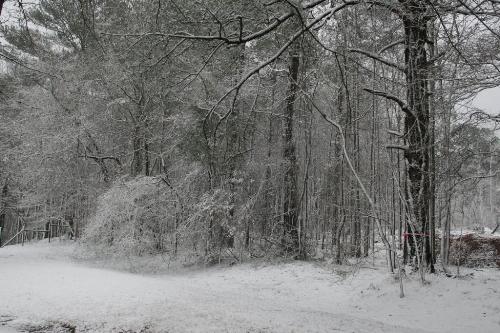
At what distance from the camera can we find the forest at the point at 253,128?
20.1 ft

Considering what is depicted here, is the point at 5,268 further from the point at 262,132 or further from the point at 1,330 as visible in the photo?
the point at 262,132

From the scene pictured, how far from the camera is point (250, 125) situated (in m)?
13.8

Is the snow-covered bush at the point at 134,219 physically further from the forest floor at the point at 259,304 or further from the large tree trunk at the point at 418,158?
the large tree trunk at the point at 418,158

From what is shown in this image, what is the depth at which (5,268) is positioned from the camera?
11.6 m

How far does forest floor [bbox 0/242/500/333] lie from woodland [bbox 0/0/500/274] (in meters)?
0.86

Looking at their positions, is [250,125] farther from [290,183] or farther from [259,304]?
[259,304]

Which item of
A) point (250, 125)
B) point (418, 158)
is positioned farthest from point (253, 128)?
point (418, 158)

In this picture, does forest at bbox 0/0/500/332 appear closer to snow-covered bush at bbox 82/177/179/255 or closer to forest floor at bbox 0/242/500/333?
snow-covered bush at bbox 82/177/179/255

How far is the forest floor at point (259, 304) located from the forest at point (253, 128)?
2.81 feet

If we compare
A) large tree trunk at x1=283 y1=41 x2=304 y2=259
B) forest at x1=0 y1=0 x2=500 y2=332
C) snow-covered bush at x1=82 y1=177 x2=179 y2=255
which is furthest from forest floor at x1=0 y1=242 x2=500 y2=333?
snow-covered bush at x1=82 y1=177 x2=179 y2=255

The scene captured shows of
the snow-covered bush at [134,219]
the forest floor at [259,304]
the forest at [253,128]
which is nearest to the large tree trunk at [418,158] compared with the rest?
the forest at [253,128]

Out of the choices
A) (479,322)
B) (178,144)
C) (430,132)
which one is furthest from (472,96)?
(178,144)

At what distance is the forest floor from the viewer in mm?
5699

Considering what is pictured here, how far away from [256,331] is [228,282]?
6.11 metres
